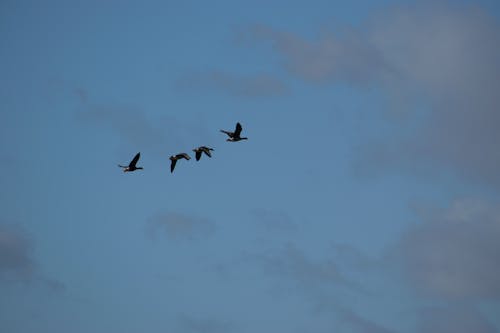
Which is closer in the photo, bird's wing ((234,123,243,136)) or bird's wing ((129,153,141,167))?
bird's wing ((234,123,243,136))

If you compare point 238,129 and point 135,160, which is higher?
point 238,129

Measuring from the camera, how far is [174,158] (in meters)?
158

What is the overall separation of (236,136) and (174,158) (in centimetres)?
888

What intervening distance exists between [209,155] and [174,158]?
13.6 feet

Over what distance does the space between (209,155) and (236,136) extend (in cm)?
564

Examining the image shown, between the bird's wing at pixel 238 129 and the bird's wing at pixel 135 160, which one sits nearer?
the bird's wing at pixel 238 129

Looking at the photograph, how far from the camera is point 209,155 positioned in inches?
6216

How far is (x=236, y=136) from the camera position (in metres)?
154

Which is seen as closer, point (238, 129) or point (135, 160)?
point (238, 129)

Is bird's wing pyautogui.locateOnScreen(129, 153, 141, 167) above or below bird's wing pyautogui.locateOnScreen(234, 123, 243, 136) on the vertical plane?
below

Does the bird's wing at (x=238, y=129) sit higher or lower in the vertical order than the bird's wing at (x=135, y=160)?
higher
